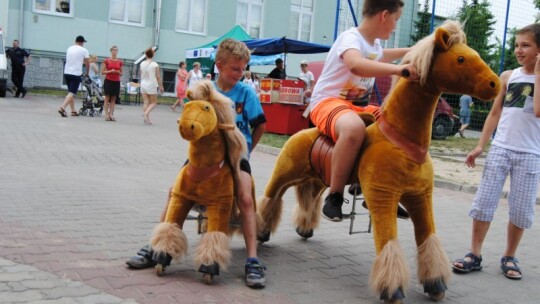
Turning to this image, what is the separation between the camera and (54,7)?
23.3 m

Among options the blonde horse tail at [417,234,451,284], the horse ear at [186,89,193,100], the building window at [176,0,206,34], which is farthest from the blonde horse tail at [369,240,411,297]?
the building window at [176,0,206,34]

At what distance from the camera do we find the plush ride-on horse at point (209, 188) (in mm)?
3867

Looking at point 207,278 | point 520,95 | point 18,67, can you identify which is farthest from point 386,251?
point 18,67

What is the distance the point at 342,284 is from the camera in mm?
4164

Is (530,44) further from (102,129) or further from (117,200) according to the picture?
(102,129)

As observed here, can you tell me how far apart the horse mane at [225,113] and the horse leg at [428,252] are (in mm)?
1204

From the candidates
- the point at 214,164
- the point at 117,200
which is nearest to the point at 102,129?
the point at 117,200

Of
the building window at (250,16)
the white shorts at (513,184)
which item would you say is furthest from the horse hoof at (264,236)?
the building window at (250,16)

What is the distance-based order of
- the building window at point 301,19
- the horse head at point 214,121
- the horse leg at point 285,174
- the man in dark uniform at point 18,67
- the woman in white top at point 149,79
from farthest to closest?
1. the building window at point 301,19
2. the man in dark uniform at point 18,67
3. the woman in white top at point 149,79
4. the horse leg at point 285,174
5. the horse head at point 214,121

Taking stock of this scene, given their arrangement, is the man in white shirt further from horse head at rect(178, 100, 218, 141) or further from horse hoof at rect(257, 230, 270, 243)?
horse head at rect(178, 100, 218, 141)

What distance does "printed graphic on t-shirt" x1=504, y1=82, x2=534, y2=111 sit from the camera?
15.1 feet

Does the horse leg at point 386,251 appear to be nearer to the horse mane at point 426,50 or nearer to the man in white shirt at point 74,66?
the horse mane at point 426,50

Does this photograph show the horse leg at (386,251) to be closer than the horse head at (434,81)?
No

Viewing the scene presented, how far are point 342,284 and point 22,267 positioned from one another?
2.24 m
